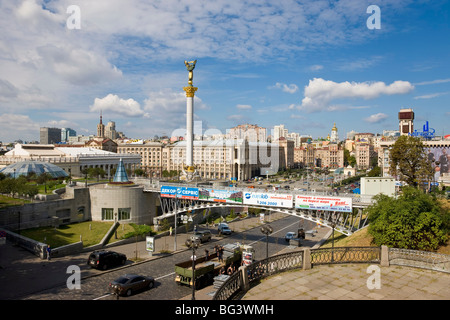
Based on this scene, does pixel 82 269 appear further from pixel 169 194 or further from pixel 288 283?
pixel 288 283

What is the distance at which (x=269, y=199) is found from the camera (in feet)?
107

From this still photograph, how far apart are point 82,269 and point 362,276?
2216cm

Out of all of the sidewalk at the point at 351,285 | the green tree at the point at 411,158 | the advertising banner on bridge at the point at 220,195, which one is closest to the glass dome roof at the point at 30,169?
the advertising banner on bridge at the point at 220,195

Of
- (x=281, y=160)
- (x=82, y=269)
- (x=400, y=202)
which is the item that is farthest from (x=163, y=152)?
(x=400, y=202)

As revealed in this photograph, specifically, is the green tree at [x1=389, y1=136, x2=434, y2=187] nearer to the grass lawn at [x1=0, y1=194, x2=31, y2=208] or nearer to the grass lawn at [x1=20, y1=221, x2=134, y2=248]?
the grass lawn at [x1=20, y1=221, x2=134, y2=248]

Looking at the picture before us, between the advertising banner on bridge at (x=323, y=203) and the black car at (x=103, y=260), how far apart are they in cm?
1742

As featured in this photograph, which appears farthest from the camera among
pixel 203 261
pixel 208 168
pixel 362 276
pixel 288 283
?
pixel 208 168

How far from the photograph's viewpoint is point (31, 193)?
127 ft

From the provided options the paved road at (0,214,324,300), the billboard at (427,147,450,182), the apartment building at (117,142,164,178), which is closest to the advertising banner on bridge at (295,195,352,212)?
the paved road at (0,214,324,300)

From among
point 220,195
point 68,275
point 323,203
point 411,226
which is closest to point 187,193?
point 220,195

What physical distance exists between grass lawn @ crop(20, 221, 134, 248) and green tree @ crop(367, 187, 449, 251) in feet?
93.0

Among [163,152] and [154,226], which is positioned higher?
[163,152]

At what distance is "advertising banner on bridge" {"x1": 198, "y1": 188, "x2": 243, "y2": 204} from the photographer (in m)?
34.7

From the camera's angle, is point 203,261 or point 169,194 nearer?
point 203,261
